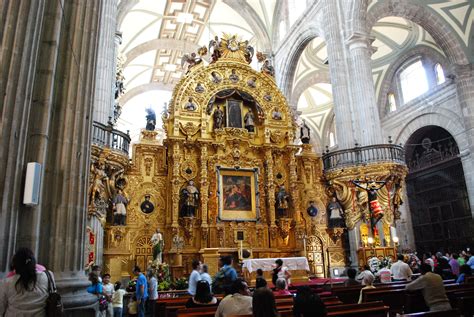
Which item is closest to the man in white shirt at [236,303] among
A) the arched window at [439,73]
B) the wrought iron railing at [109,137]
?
the wrought iron railing at [109,137]

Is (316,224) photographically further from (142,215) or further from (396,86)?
(396,86)

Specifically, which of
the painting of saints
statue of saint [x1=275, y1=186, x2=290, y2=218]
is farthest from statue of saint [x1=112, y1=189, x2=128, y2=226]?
statue of saint [x1=275, y1=186, x2=290, y2=218]

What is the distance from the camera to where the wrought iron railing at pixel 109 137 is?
35.2 ft

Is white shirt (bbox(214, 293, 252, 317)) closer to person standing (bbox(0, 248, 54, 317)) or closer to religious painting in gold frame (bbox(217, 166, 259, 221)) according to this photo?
person standing (bbox(0, 248, 54, 317))

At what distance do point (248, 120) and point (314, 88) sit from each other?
15.4m

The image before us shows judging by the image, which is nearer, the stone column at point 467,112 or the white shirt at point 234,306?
the white shirt at point 234,306

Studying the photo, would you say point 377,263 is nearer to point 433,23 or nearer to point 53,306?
point 53,306

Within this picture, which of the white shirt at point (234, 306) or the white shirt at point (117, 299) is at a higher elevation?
the white shirt at point (234, 306)

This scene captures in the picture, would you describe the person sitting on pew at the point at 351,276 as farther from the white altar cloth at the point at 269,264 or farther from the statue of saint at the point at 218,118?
the statue of saint at the point at 218,118

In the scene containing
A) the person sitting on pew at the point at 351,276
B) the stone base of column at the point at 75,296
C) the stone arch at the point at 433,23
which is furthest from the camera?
the stone arch at the point at 433,23

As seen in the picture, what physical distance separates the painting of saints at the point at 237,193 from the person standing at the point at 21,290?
10.8 metres

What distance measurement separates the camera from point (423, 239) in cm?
2098

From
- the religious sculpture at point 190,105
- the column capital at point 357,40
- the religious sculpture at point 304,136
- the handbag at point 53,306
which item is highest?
the column capital at point 357,40

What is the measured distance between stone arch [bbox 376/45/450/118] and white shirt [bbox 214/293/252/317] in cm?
2131
